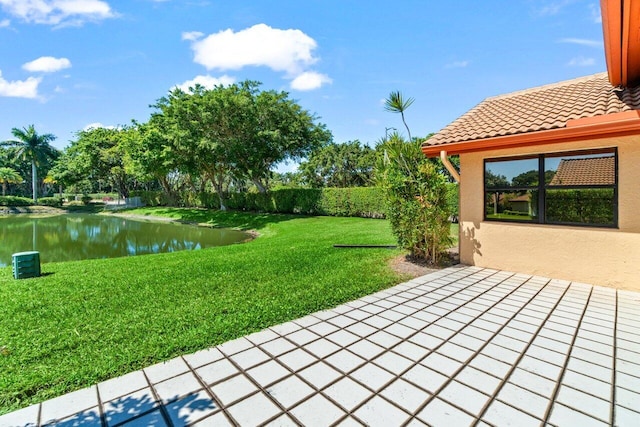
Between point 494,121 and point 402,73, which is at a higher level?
point 402,73

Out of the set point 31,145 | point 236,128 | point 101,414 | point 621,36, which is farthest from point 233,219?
point 31,145

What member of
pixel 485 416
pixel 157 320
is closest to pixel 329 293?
pixel 157 320

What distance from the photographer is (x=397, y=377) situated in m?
2.41

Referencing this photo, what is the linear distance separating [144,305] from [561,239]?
660 cm

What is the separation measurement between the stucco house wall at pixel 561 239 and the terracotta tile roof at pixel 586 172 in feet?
0.66

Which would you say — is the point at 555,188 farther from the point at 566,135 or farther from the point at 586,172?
the point at 566,135

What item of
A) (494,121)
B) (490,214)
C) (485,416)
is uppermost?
(494,121)

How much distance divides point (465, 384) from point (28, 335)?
426 centimetres

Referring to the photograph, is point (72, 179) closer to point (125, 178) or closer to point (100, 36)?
point (125, 178)

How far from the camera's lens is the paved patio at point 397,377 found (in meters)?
2.00

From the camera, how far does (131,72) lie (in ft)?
40.0

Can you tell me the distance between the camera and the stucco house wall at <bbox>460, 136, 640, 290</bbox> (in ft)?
14.7

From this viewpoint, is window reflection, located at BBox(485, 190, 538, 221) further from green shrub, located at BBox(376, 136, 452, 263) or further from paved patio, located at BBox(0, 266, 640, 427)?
paved patio, located at BBox(0, 266, 640, 427)

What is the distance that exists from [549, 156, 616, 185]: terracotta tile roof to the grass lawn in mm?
3368
